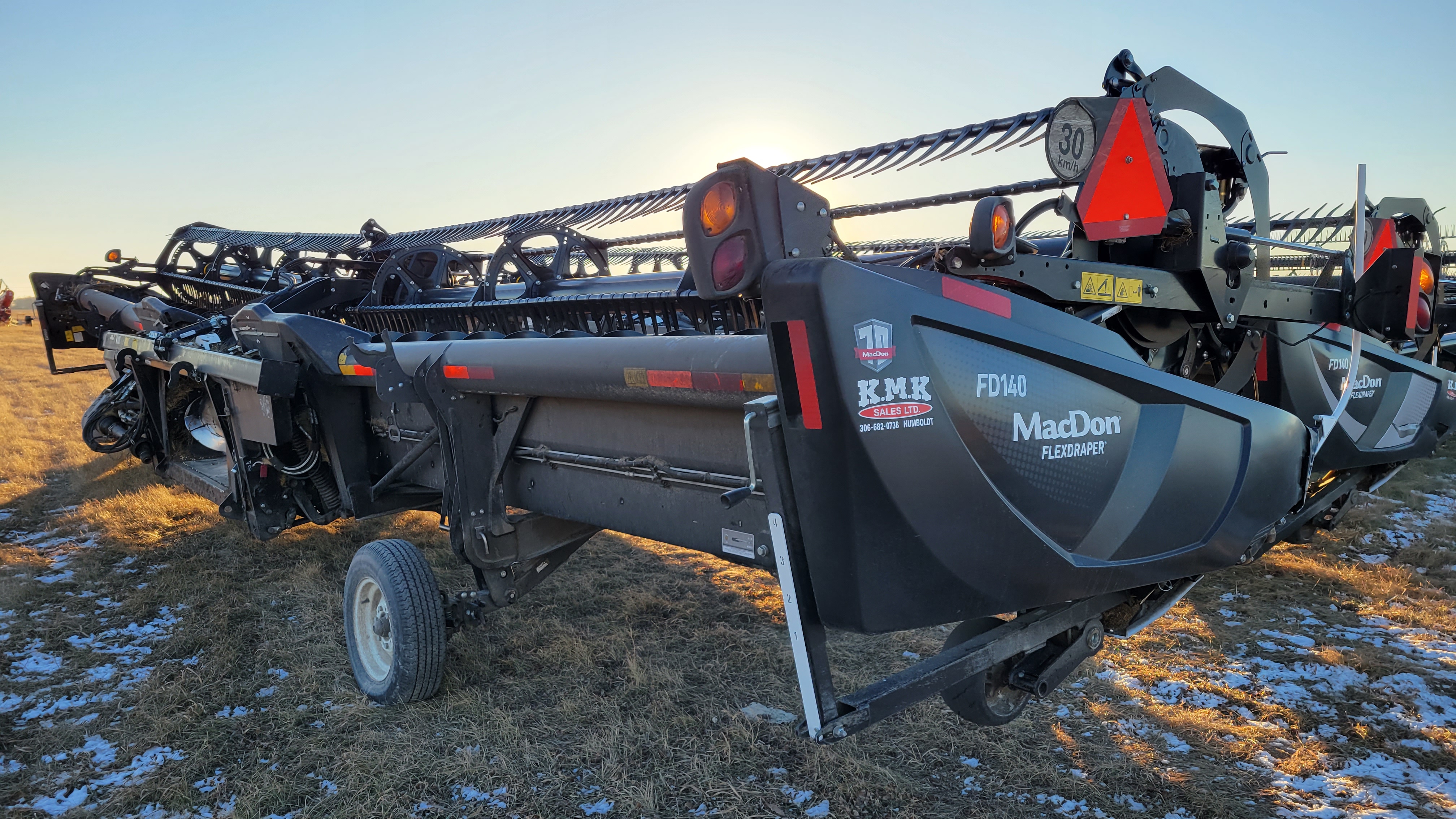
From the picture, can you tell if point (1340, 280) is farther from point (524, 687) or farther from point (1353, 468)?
point (524, 687)

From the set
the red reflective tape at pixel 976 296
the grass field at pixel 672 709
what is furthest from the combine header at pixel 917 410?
the grass field at pixel 672 709

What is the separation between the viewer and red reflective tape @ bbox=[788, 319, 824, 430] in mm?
1979

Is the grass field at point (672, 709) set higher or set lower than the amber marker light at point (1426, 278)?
lower

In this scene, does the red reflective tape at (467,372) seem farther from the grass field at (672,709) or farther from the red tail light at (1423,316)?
the red tail light at (1423,316)

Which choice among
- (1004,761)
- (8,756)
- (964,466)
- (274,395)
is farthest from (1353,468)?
(8,756)

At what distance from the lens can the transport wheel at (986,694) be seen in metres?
2.60

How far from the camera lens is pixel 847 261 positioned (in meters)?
1.99

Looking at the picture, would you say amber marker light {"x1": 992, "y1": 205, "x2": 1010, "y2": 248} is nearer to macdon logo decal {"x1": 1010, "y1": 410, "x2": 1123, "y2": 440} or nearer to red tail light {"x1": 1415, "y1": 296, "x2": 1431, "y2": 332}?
macdon logo decal {"x1": 1010, "y1": 410, "x2": 1123, "y2": 440}

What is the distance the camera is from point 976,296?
2.20 metres

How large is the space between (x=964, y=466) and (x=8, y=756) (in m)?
3.69

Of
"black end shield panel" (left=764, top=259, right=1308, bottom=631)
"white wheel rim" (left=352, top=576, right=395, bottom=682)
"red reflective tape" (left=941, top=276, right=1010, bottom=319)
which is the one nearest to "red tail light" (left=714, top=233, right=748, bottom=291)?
"black end shield panel" (left=764, top=259, right=1308, bottom=631)

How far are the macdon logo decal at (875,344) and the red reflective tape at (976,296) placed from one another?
23 cm

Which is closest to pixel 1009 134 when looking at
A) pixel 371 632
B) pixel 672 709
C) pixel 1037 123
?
Answer: pixel 1037 123

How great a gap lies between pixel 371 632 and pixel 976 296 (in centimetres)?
316
